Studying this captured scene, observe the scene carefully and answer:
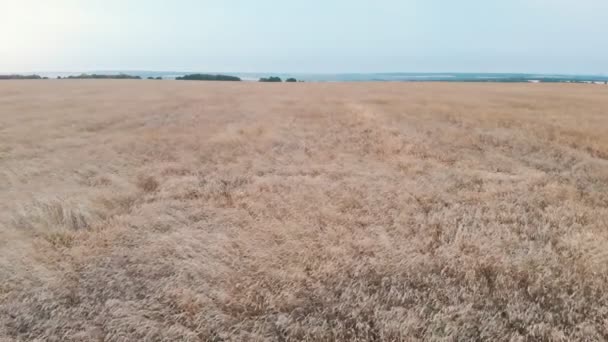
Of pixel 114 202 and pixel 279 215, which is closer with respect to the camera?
pixel 279 215

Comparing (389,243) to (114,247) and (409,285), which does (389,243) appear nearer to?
(409,285)

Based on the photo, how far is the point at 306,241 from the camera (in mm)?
6086

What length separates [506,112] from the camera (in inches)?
810

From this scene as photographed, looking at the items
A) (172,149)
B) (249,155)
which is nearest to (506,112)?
(249,155)

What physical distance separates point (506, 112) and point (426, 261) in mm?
18601

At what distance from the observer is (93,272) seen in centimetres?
526

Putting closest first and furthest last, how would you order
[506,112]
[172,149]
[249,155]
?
[249,155] < [172,149] < [506,112]

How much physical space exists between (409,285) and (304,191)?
13.2 feet

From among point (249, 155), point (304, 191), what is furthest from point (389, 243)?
point (249, 155)

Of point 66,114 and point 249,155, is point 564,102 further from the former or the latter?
point 66,114

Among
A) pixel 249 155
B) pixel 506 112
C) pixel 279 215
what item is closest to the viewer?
pixel 279 215

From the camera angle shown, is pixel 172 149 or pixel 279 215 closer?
pixel 279 215

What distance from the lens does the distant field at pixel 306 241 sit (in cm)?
430

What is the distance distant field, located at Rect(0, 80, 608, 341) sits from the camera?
4305 mm
